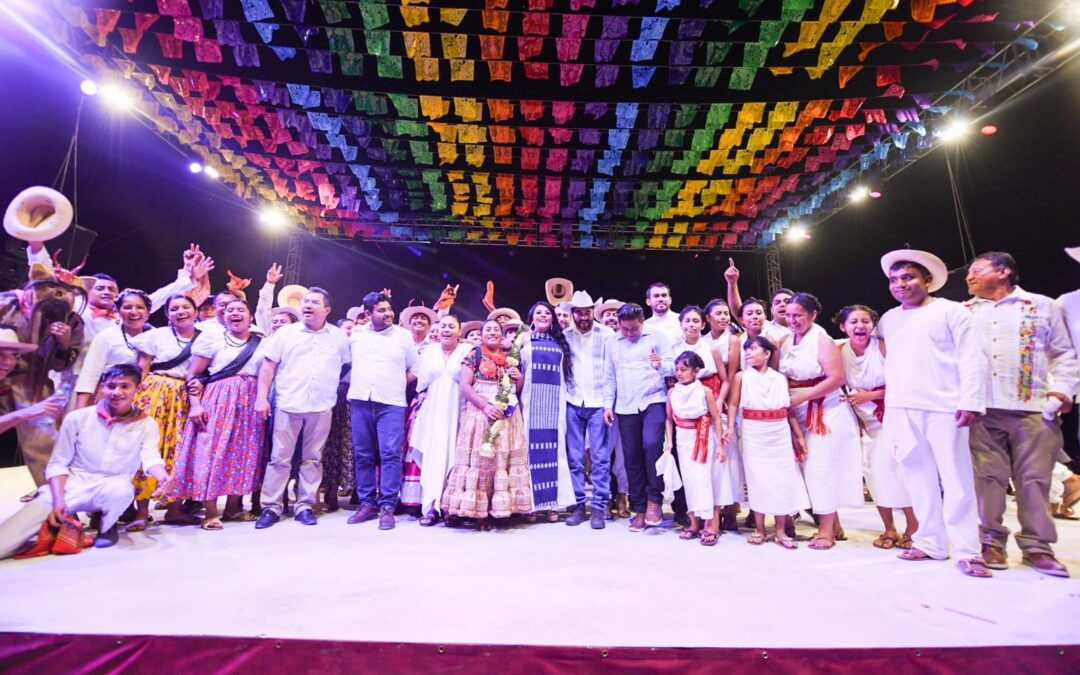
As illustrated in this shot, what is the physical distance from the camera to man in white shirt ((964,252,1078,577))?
284 cm

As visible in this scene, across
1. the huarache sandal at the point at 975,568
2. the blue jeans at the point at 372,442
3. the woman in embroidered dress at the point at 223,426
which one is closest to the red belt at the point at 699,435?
the huarache sandal at the point at 975,568

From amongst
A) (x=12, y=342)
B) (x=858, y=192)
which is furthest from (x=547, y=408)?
(x=858, y=192)

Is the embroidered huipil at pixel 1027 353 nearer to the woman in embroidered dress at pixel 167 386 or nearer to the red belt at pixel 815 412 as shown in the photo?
the red belt at pixel 815 412

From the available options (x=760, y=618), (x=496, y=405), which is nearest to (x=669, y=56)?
(x=496, y=405)

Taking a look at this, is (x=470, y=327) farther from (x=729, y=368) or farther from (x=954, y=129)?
(x=954, y=129)

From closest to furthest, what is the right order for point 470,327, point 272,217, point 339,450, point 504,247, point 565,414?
point 565,414 → point 339,450 → point 470,327 → point 272,217 → point 504,247

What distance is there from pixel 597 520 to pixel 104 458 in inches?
133

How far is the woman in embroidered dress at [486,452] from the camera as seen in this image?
3.75m

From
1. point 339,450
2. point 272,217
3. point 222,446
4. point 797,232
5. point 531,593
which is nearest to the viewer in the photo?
point 531,593

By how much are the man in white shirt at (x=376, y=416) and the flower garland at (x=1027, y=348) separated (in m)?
4.20

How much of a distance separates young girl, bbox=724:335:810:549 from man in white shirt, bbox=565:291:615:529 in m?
1.01

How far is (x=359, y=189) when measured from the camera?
29.6 ft

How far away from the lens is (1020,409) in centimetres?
291

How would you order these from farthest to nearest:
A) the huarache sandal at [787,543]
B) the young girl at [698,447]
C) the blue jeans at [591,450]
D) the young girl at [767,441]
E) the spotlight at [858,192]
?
the spotlight at [858,192] → the blue jeans at [591,450] → the young girl at [698,447] → the young girl at [767,441] → the huarache sandal at [787,543]
